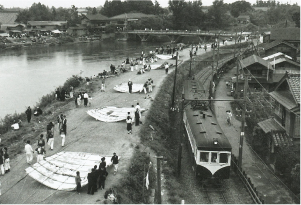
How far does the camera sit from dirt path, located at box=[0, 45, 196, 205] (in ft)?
45.8

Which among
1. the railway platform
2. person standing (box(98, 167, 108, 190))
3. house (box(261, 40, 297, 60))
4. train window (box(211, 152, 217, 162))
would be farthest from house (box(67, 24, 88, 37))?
person standing (box(98, 167, 108, 190))

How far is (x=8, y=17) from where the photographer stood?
388ft

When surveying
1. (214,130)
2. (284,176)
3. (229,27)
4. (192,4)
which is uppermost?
(192,4)

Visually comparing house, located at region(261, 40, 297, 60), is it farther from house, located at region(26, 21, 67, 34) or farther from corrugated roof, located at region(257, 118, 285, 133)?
house, located at region(26, 21, 67, 34)

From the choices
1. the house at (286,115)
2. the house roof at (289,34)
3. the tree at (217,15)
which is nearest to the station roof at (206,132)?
the house at (286,115)

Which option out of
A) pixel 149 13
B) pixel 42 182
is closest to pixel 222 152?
pixel 42 182

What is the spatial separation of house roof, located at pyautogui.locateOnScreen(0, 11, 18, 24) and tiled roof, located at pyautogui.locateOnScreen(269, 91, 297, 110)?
111m

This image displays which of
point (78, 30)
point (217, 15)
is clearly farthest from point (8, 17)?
point (217, 15)

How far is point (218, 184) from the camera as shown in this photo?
17.8 m

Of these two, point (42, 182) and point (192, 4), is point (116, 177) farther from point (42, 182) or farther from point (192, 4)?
point (192, 4)

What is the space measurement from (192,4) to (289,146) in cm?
10164

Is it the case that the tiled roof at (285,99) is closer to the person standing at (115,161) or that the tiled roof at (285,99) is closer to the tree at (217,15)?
the person standing at (115,161)

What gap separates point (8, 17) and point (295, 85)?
116806 millimetres

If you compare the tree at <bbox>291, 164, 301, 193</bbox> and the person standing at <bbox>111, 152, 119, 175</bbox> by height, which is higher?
the person standing at <bbox>111, 152, 119, 175</bbox>
